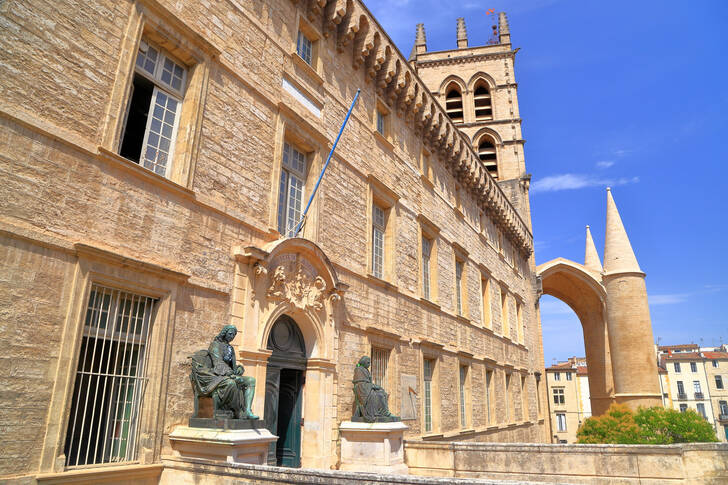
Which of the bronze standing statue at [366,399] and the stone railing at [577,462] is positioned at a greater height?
the bronze standing statue at [366,399]

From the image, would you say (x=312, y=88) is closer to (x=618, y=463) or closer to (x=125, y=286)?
(x=125, y=286)

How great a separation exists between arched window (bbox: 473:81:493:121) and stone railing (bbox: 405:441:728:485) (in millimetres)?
24459

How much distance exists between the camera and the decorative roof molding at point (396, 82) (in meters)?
10.5

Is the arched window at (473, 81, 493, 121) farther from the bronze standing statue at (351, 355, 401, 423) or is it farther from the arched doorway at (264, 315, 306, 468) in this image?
the arched doorway at (264, 315, 306, 468)

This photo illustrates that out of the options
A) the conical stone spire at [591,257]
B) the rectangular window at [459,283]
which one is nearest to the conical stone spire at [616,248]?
the conical stone spire at [591,257]

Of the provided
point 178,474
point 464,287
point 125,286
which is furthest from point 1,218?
point 464,287

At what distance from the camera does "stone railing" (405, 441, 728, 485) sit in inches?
272

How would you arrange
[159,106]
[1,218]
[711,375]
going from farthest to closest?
[711,375], [159,106], [1,218]

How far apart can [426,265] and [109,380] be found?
32.7 ft

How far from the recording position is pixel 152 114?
645cm

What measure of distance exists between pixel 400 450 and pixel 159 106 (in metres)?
6.84

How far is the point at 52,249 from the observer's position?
4824mm

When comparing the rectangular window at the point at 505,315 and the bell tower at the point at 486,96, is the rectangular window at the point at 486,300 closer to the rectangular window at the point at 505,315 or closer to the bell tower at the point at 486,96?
the rectangular window at the point at 505,315

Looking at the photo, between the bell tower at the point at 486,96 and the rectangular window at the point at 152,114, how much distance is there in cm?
2365
